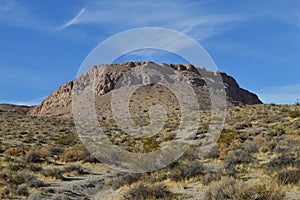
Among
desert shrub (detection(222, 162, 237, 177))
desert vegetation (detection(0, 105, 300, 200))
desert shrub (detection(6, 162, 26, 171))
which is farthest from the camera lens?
desert shrub (detection(6, 162, 26, 171))

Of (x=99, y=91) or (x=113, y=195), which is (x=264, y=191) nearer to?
(x=113, y=195)

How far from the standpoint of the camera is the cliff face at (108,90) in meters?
106

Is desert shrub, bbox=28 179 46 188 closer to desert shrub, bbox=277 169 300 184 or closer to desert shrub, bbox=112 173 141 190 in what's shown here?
desert shrub, bbox=112 173 141 190

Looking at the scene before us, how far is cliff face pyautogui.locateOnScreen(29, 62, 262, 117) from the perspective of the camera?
4191 inches

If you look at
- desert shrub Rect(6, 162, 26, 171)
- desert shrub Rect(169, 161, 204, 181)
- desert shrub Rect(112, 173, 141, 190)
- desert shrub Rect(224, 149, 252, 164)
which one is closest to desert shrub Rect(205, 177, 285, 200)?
desert shrub Rect(169, 161, 204, 181)

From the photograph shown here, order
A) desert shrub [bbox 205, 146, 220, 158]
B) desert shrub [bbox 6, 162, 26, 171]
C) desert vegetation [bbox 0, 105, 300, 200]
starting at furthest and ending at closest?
desert shrub [bbox 205, 146, 220, 158], desert shrub [bbox 6, 162, 26, 171], desert vegetation [bbox 0, 105, 300, 200]

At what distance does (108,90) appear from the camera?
363 ft

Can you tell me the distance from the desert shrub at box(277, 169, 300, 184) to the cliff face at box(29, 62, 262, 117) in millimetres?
81729

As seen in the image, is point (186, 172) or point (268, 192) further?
point (186, 172)

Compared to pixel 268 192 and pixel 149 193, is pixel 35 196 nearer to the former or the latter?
pixel 149 193

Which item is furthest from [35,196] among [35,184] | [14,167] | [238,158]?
[238,158]

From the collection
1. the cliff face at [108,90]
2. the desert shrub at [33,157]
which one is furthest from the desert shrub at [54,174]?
the cliff face at [108,90]

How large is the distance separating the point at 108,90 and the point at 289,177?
10088cm

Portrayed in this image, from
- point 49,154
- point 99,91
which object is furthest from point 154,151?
point 99,91
